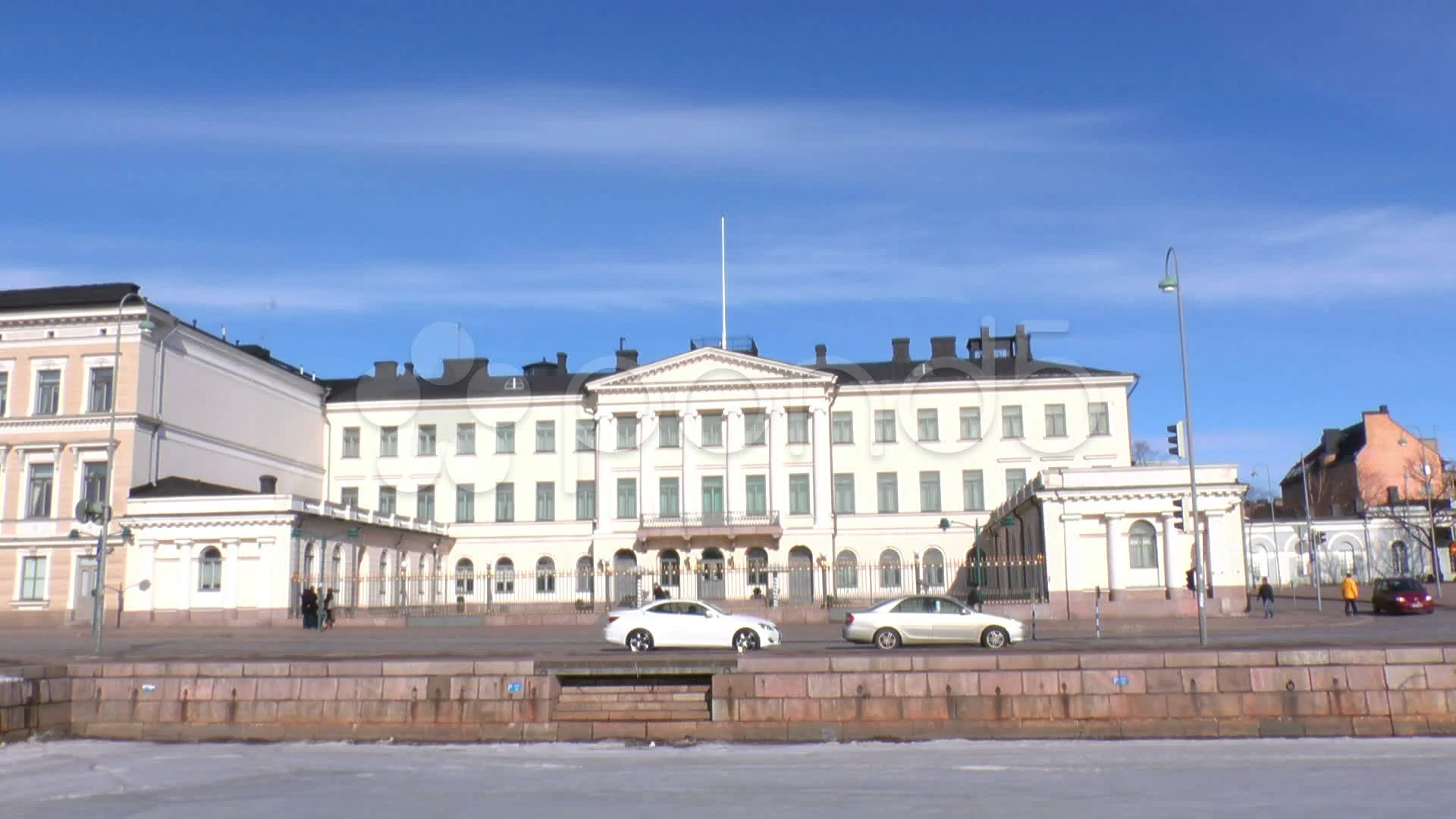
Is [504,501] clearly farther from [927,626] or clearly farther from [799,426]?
[927,626]

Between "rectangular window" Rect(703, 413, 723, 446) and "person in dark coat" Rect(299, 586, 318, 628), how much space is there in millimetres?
25862

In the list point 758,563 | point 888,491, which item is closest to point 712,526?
point 758,563

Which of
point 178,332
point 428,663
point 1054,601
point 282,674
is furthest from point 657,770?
point 178,332

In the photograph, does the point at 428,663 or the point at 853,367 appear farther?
the point at 853,367

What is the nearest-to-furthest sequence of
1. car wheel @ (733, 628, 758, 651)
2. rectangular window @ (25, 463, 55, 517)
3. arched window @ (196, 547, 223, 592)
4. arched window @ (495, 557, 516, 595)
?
car wheel @ (733, 628, 758, 651), arched window @ (196, 547, 223, 592), rectangular window @ (25, 463, 55, 517), arched window @ (495, 557, 516, 595)

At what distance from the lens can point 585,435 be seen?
6738cm

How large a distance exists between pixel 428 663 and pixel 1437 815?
46.8 feet

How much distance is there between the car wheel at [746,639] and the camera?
27859mm

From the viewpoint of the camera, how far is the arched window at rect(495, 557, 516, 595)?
63156 mm

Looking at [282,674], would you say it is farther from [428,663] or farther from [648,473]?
[648,473]

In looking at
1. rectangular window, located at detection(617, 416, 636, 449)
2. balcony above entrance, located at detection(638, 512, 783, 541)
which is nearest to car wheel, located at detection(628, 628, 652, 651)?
balcony above entrance, located at detection(638, 512, 783, 541)

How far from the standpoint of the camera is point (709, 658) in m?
19.7

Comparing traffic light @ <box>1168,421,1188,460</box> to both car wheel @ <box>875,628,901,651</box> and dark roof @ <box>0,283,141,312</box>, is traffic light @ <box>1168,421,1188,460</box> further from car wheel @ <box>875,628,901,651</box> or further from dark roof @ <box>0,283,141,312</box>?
dark roof @ <box>0,283,141,312</box>

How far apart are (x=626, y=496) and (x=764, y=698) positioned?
153 ft
